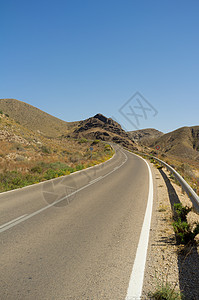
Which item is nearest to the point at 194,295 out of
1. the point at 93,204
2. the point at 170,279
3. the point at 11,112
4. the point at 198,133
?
the point at 170,279

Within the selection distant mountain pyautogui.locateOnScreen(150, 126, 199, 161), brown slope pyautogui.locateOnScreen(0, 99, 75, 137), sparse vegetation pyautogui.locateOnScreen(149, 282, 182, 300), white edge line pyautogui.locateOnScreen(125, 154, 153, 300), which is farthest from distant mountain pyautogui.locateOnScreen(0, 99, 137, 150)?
sparse vegetation pyautogui.locateOnScreen(149, 282, 182, 300)

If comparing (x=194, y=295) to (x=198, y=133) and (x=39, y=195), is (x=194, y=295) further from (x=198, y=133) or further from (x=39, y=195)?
(x=198, y=133)

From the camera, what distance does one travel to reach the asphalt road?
2.89 meters

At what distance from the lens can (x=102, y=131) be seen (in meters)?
105

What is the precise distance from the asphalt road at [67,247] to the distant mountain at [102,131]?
8425cm

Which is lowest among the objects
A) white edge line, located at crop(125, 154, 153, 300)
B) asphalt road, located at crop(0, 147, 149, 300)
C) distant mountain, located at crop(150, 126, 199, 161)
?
asphalt road, located at crop(0, 147, 149, 300)

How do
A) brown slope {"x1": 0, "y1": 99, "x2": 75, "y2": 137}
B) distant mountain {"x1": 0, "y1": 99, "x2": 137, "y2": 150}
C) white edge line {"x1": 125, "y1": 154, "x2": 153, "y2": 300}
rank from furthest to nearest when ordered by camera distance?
distant mountain {"x1": 0, "y1": 99, "x2": 137, "y2": 150} < brown slope {"x1": 0, "y1": 99, "x2": 75, "y2": 137} < white edge line {"x1": 125, "y1": 154, "x2": 153, "y2": 300}

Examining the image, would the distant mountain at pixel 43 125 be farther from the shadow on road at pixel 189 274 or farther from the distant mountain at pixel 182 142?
the shadow on road at pixel 189 274

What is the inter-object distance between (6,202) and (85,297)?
5866 millimetres

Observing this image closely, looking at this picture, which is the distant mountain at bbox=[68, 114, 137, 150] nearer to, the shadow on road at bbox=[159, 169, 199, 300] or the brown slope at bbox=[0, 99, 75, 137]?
the brown slope at bbox=[0, 99, 75, 137]

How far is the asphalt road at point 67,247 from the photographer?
9.48 feet

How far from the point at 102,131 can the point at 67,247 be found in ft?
332

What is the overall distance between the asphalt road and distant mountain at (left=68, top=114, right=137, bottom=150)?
84.2 meters

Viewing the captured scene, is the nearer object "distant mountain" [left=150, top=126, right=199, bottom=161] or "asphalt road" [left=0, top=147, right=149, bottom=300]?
"asphalt road" [left=0, top=147, right=149, bottom=300]
